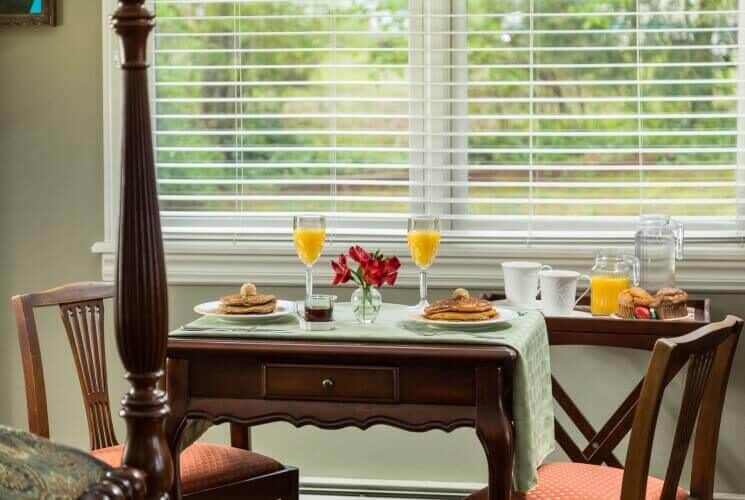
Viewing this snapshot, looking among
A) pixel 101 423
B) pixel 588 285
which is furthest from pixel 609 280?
pixel 101 423

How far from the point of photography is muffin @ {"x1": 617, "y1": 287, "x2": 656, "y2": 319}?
9.71 ft

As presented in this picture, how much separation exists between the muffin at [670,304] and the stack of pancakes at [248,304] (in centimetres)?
95

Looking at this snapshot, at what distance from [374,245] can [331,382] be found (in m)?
1.20

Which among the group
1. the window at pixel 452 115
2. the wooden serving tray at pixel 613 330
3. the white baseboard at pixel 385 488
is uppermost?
the window at pixel 452 115

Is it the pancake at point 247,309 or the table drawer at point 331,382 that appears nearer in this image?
the table drawer at point 331,382

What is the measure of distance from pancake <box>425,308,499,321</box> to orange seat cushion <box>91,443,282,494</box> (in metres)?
0.52

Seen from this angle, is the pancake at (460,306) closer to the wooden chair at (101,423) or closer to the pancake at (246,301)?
the pancake at (246,301)

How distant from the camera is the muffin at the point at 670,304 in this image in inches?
116

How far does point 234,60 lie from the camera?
3.62 m

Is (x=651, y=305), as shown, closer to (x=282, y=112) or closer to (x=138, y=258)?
(x=282, y=112)

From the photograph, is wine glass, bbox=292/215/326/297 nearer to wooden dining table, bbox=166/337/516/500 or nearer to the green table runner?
the green table runner

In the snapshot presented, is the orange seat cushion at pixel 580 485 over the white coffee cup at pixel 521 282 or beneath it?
beneath

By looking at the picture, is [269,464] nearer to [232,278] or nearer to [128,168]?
[232,278]

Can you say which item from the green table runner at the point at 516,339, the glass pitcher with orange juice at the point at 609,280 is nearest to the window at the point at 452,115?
the glass pitcher with orange juice at the point at 609,280
